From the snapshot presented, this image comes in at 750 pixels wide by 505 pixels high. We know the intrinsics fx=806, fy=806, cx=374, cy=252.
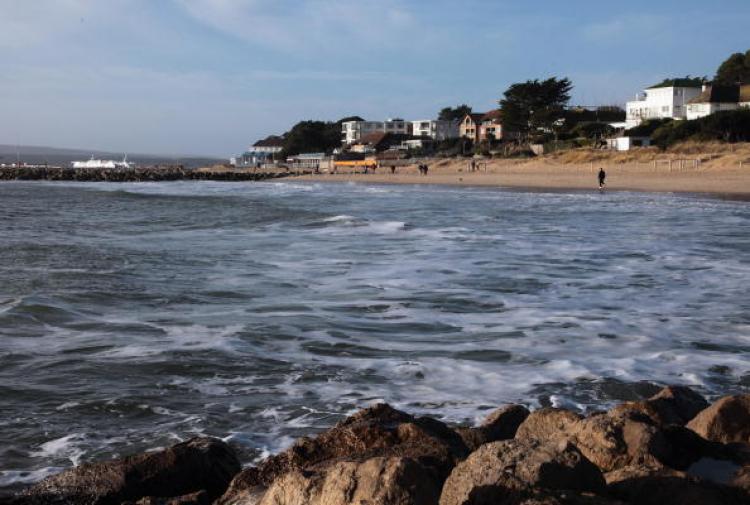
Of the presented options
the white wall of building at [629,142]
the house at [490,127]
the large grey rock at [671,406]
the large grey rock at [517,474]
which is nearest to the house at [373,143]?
the house at [490,127]

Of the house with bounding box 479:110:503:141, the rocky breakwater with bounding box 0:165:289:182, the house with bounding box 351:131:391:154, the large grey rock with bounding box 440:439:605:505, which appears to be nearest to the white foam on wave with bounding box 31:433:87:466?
the large grey rock with bounding box 440:439:605:505

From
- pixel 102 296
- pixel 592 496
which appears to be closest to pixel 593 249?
pixel 102 296

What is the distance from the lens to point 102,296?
1117cm

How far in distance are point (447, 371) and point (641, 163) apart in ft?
166

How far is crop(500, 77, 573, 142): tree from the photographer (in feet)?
267

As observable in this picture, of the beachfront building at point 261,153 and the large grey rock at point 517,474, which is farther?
the beachfront building at point 261,153

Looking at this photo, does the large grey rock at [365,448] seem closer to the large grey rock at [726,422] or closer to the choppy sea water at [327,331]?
the choppy sea water at [327,331]

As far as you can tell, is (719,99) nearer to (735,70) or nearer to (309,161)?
(735,70)

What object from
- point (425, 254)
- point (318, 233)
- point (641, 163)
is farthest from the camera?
point (641, 163)

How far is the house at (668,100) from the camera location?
79.0m

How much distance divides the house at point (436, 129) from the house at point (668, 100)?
39994 mm

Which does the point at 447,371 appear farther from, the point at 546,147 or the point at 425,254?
the point at 546,147

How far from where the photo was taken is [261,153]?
427 ft

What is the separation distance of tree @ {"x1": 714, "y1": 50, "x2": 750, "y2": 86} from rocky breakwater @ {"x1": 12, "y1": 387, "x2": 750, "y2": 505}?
3549 inches
